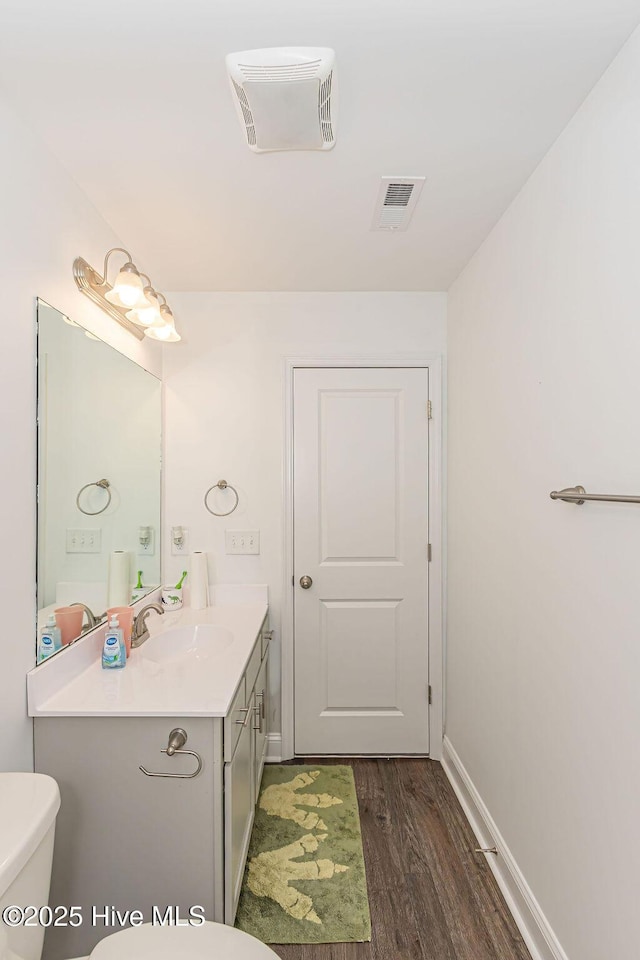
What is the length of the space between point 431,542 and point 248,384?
4.07 ft

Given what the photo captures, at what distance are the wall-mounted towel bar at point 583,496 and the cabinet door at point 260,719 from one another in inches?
57.2

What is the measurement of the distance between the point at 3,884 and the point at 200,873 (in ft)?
2.35

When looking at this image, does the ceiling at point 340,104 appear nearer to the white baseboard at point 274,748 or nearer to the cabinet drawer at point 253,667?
the cabinet drawer at point 253,667

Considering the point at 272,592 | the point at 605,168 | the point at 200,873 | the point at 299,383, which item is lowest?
the point at 200,873

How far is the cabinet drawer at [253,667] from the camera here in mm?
1956

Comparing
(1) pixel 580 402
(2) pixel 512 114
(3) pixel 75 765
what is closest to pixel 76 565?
(3) pixel 75 765

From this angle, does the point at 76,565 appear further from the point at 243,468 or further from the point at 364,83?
the point at 364,83

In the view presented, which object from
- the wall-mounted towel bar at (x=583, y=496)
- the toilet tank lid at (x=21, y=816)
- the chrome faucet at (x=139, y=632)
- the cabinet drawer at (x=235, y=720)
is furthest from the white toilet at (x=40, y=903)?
the wall-mounted towel bar at (x=583, y=496)

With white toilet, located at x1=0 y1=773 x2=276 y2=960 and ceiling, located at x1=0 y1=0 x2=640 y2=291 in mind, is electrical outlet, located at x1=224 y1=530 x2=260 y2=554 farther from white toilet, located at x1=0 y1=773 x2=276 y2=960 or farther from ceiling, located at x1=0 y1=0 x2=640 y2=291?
white toilet, located at x1=0 y1=773 x2=276 y2=960

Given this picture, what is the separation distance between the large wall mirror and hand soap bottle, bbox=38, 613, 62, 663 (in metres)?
0.02

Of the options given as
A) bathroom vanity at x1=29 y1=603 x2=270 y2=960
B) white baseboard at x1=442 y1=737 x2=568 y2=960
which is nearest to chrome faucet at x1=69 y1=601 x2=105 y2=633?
bathroom vanity at x1=29 y1=603 x2=270 y2=960

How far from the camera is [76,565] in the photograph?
1.76m

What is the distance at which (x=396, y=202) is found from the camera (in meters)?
1.85

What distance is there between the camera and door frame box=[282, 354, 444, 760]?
271cm
